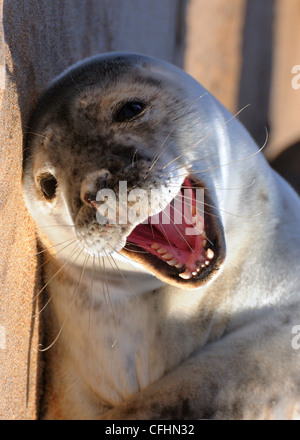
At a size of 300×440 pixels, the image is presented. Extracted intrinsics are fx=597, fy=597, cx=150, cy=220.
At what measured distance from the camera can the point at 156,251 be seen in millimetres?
1638

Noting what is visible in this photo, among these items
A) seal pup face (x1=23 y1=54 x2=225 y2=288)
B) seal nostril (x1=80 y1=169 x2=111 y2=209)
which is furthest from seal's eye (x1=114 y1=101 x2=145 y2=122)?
seal nostril (x1=80 y1=169 x2=111 y2=209)

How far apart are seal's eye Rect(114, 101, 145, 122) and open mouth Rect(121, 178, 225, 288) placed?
242 millimetres

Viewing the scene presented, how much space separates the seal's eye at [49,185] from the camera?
171 centimetres

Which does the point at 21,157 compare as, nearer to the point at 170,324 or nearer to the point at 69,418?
the point at 170,324

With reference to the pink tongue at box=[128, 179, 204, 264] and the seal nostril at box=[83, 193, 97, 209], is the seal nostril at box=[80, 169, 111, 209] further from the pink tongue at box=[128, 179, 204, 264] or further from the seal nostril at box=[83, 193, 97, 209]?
the pink tongue at box=[128, 179, 204, 264]

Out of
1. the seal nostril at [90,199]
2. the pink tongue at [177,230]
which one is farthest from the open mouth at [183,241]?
the seal nostril at [90,199]

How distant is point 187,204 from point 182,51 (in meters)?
2.08

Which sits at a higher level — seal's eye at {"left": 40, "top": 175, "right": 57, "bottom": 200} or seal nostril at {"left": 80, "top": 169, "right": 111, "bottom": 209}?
seal's eye at {"left": 40, "top": 175, "right": 57, "bottom": 200}

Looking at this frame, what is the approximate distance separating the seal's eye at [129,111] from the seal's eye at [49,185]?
250 mm

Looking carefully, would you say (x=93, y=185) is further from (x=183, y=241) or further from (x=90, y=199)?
(x=183, y=241)

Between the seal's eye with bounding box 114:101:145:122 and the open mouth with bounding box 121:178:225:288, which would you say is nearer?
the open mouth with bounding box 121:178:225:288

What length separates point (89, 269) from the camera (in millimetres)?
→ 1832

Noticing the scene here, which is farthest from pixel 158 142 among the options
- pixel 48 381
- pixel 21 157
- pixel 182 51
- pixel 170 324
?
pixel 182 51

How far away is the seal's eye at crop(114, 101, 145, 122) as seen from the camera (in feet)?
5.49
